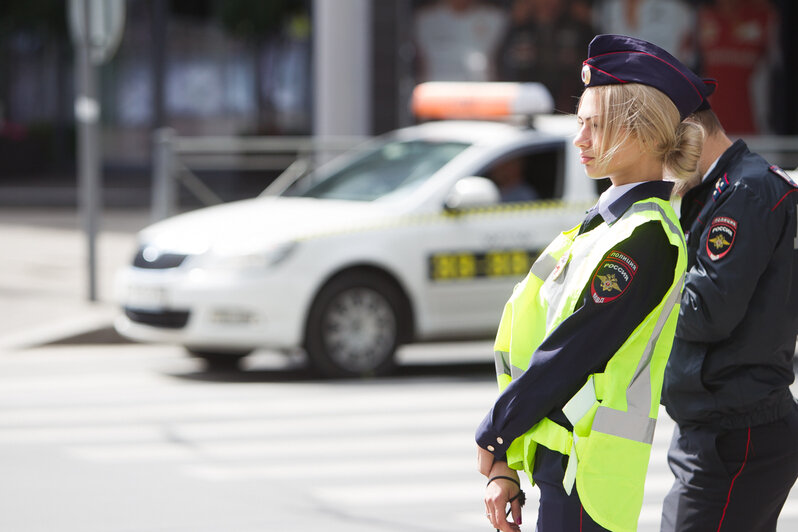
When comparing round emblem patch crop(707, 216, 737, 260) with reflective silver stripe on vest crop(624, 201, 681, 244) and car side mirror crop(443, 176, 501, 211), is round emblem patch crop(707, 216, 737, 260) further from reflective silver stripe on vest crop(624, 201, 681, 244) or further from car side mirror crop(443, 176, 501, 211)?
car side mirror crop(443, 176, 501, 211)

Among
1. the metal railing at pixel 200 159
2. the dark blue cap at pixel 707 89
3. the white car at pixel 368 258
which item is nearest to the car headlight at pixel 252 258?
the white car at pixel 368 258

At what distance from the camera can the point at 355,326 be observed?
8.53 meters

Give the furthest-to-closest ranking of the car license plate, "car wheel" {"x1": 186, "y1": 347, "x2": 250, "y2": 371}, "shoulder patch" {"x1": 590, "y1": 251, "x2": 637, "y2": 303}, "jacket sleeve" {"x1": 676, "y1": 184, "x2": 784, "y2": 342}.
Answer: "car wheel" {"x1": 186, "y1": 347, "x2": 250, "y2": 371} → the car license plate → "jacket sleeve" {"x1": 676, "y1": 184, "x2": 784, "y2": 342} → "shoulder patch" {"x1": 590, "y1": 251, "x2": 637, "y2": 303}

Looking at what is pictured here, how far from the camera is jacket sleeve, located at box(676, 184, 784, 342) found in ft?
9.30

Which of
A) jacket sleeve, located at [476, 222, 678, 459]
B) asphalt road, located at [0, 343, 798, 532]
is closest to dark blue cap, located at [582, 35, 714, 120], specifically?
jacket sleeve, located at [476, 222, 678, 459]

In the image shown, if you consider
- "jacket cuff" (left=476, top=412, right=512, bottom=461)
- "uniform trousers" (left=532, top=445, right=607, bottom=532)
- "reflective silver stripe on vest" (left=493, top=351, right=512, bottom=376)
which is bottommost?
"uniform trousers" (left=532, top=445, right=607, bottom=532)

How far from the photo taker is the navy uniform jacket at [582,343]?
239 cm

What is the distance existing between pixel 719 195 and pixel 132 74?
25103 mm

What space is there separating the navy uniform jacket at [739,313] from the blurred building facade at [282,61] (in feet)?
34.9

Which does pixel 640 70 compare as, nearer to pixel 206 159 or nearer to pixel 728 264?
pixel 728 264

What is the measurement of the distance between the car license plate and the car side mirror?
6.00ft

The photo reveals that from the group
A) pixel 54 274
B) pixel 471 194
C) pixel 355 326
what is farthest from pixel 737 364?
pixel 54 274

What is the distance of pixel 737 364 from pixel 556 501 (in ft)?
2.18

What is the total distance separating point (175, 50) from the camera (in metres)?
25.8
